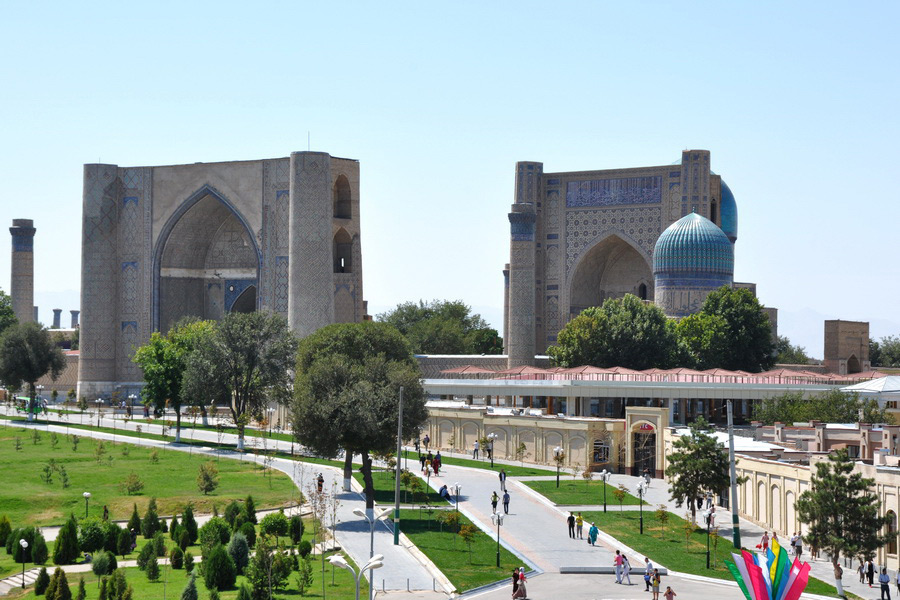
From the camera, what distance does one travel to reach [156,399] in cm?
6147

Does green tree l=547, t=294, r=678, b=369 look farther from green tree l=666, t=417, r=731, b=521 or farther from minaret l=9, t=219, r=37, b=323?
minaret l=9, t=219, r=37, b=323

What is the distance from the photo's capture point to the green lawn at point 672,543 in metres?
34.4

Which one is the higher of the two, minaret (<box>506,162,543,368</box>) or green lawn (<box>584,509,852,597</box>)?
minaret (<box>506,162,543,368</box>)

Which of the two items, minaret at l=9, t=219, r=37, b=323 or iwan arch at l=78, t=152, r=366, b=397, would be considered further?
minaret at l=9, t=219, r=37, b=323

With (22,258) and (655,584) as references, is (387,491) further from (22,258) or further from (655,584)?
(22,258)

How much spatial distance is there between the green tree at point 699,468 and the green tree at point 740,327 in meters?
32.8

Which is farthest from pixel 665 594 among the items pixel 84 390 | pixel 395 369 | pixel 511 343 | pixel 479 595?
pixel 84 390

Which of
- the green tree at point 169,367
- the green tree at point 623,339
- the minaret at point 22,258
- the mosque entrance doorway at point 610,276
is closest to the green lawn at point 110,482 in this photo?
the green tree at point 169,367

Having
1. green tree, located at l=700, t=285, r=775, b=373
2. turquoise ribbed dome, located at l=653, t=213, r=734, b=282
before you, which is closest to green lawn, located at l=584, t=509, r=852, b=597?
green tree, located at l=700, t=285, r=775, b=373

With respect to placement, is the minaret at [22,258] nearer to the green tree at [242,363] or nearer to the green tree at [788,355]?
the green tree at [242,363]

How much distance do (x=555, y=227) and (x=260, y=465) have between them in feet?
A: 123

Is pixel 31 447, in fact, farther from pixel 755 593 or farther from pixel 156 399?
pixel 755 593

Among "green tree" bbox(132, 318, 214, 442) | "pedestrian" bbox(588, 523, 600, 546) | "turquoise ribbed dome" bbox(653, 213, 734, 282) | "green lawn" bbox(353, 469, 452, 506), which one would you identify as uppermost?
"turquoise ribbed dome" bbox(653, 213, 734, 282)

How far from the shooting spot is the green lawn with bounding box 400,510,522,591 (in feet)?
107
